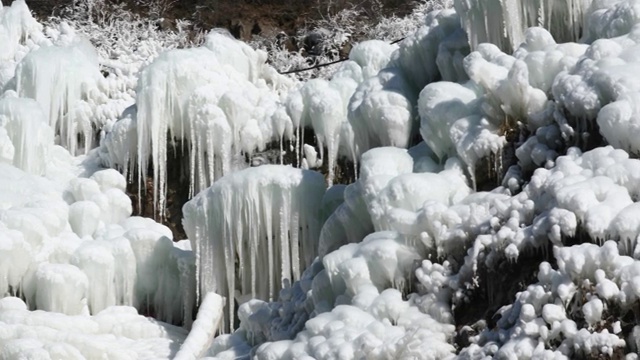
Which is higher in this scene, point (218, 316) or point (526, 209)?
point (526, 209)

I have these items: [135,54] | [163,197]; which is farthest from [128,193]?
[135,54]

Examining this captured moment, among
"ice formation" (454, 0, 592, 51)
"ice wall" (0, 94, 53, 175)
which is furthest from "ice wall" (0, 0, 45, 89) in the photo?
"ice formation" (454, 0, 592, 51)

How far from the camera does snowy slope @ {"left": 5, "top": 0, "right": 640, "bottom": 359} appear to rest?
9477mm

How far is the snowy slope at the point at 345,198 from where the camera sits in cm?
948

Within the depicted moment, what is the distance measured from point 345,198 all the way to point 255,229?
1992mm

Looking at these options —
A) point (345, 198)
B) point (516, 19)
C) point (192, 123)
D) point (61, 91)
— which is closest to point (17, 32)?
point (61, 91)

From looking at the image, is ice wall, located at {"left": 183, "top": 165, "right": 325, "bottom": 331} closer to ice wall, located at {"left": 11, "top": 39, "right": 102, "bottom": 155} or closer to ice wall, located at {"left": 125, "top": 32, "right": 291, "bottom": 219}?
ice wall, located at {"left": 125, "top": 32, "right": 291, "bottom": 219}

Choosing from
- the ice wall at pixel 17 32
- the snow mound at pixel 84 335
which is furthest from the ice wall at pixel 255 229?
the ice wall at pixel 17 32

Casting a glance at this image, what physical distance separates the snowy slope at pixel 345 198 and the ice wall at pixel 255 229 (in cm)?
2

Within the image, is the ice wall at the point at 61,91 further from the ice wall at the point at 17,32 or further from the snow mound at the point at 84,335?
the snow mound at the point at 84,335

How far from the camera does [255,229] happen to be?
13.6 m

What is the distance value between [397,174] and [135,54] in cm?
899

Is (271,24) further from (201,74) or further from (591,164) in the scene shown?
(591,164)

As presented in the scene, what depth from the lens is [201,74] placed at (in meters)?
16.0
